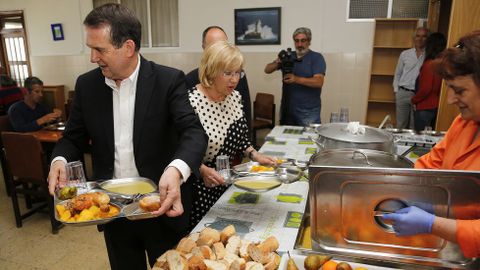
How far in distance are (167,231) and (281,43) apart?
13.3 feet

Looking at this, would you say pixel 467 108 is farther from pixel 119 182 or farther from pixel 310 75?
pixel 310 75

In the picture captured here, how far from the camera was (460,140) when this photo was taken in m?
1.22

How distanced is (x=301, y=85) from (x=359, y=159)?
2.30 m

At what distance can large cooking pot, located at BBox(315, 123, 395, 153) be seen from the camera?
1.39m

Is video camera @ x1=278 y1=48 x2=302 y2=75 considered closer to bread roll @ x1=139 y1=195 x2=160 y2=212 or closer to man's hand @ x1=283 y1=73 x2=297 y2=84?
man's hand @ x1=283 y1=73 x2=297 y2=84

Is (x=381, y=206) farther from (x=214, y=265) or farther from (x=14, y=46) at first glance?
(x=14, y=46)

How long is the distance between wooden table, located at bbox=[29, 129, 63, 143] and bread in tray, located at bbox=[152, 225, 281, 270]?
97.9 inches

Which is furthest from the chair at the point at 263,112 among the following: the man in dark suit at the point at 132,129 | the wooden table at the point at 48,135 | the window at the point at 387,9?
the man in dark suit at the point at 132,129

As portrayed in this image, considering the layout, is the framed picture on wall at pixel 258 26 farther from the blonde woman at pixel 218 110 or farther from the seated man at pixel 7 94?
the blonde woman at pixel 218 110

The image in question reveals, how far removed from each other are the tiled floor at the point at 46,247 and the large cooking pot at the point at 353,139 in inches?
70.6

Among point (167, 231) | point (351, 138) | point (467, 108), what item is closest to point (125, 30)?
point (167, 231)

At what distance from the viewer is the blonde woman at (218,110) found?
1507mm

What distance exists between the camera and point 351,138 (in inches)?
58.8

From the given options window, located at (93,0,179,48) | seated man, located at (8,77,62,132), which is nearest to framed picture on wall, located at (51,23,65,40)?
window, located at (93,0,179,48)
